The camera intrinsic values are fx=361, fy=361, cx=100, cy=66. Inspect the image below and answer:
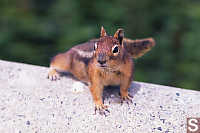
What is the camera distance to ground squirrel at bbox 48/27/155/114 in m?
1.57

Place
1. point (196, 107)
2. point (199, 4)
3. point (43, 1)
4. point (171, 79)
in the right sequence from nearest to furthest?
point (196, 107) → point (171, 79) → point (199, 4) → point (43, 1)

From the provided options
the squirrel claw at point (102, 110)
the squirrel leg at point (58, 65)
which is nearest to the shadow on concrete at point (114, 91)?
the squirrel claw at point (102, 110)

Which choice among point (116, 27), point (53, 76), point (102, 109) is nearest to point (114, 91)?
point (102, 109)

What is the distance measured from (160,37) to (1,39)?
4.18ft

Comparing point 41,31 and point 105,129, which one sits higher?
point 41,31

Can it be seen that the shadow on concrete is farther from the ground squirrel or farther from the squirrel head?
the squirrel head

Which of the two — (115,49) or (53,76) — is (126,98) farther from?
(53,76)

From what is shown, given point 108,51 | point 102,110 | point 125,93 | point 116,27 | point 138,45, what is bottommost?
point 102,110

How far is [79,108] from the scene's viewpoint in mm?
1767

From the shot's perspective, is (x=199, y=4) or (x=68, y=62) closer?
(x=68, y=62)

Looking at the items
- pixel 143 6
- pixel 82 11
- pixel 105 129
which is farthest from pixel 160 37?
pixel 105 129

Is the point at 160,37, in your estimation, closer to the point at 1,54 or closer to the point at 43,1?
the point at 43,1

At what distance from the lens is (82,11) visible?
3.00 meters

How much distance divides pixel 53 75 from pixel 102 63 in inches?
23.5
